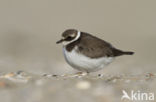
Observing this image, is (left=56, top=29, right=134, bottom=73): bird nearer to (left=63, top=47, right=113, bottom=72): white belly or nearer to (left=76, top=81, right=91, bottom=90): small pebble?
(left=63, top=47, right=113, bottom=72): white belly

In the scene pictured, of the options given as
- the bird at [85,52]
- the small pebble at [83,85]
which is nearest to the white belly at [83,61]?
the bird at [85,52]

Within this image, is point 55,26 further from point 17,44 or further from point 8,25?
point 17,44

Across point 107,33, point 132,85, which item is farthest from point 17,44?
point 132,85

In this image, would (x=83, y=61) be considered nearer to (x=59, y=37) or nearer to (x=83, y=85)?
(x=83, y=85)

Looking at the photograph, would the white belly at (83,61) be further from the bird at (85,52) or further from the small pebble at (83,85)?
the small pebble at (83,85)

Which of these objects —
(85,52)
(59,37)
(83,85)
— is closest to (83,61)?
(85,52)
